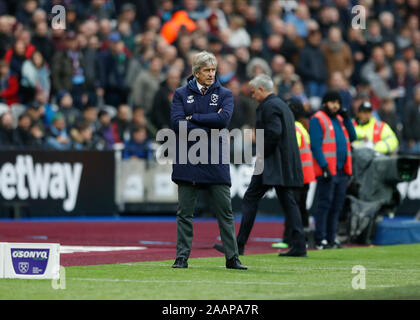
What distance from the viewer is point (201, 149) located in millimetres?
12188

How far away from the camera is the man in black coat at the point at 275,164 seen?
48.1ft

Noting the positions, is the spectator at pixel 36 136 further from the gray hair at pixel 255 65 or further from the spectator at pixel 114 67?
the gray hair at pixel 255 65

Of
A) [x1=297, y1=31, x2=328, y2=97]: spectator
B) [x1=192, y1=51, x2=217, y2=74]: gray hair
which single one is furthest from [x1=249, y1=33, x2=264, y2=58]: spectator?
[x1=192, y1=51, x2=217, y2=74]: gray hair

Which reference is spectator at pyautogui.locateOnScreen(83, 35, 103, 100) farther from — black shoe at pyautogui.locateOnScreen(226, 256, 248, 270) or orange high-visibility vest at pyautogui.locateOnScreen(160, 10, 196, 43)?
black shoe at pyautogui.locateOnScreen(226, 256, 248, 270)

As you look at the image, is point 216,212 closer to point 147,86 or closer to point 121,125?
point 121,125

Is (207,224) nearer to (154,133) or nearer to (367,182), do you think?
(154,133)

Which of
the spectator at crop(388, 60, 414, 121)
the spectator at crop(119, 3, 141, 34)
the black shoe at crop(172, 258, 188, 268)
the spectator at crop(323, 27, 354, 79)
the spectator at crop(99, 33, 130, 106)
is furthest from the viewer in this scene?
the spectator at crop(388, 60, 414, 121)

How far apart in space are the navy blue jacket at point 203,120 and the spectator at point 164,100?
37.7ft

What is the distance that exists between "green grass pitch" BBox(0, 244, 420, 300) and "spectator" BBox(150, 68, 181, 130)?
991 cm

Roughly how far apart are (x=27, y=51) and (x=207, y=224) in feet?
17.7

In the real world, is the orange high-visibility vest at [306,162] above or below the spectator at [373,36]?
below

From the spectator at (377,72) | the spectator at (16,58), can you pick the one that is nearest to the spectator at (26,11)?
the spectator at (16,58)

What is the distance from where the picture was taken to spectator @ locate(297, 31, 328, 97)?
1097 inches

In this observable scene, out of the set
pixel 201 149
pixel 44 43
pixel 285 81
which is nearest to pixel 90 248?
pixel 201 149
